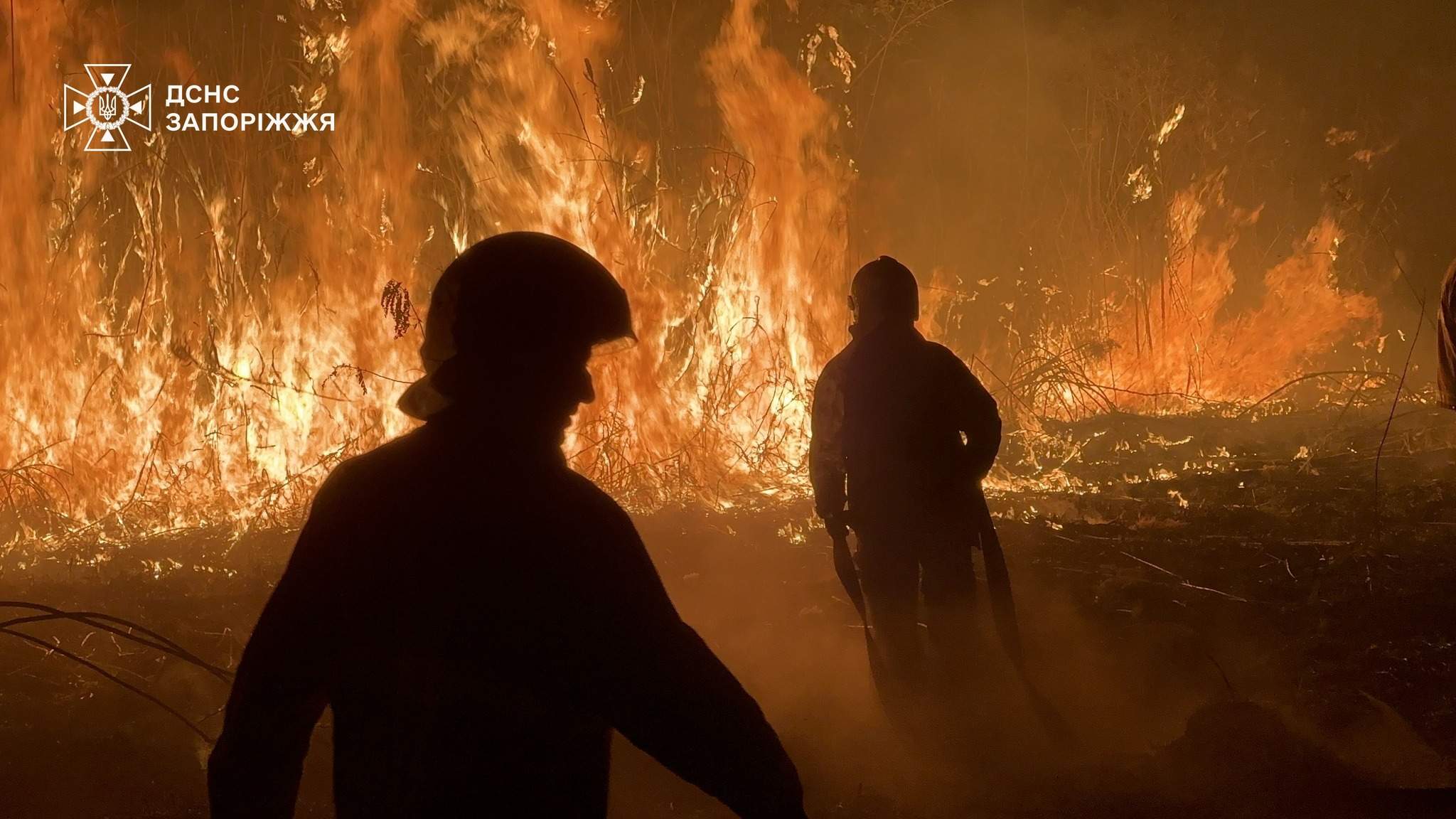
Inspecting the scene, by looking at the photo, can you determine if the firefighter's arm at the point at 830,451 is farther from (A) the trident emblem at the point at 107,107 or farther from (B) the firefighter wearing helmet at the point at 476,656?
(A) the trident emblem at the point at 107,107

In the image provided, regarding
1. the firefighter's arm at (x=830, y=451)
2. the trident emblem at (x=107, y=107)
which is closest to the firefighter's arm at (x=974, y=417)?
the firefighter's arm at (x=830, y=451)

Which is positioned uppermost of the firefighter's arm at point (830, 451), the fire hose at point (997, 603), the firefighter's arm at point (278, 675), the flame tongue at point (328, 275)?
the flame tongue at point (328, 275)

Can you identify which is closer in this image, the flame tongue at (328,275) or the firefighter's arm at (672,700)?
the firefighter's arm at (672,700)

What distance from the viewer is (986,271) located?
46.5ft

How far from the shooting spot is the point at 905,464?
4.16 meters

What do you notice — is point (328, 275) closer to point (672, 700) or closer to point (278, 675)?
point (278, 675)

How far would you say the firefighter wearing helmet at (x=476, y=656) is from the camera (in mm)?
1256

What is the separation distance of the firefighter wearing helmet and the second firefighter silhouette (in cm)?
296

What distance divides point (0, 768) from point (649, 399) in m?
5.38

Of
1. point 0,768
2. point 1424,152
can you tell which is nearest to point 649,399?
point 0,768

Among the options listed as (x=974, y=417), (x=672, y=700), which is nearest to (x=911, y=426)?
(x=974, y=417)

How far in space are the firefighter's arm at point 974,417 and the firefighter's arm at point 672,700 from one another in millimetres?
3055

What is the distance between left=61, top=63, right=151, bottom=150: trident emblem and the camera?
870cm

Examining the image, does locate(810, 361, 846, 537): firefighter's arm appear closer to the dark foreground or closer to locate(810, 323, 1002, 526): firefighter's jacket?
locate(810, 323, 1002, 526): firefighter's jacket
